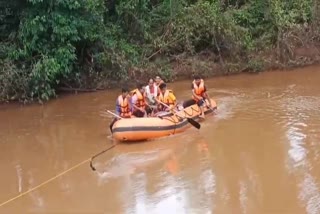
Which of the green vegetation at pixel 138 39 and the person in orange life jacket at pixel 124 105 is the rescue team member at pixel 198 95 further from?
the green vegetation at pixel 138 39

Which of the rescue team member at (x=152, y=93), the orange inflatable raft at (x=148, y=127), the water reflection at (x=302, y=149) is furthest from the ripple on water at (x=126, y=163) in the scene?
the water reflection at (x=302, y=149)

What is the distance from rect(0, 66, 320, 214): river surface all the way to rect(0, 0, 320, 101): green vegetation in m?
1.34

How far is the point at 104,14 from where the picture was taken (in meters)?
17.4

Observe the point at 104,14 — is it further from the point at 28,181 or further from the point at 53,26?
the point at 28,181

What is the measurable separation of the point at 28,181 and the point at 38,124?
4.01m

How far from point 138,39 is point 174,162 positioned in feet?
28.1

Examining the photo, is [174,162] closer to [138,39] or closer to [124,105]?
[124,105]

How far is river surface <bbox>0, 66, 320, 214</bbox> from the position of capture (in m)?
8.25

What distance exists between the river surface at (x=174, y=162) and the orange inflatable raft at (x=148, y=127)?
15 centimetres

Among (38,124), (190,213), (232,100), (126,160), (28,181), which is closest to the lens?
(190,213)

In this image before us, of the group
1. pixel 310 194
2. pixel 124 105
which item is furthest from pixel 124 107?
pixel 310 194

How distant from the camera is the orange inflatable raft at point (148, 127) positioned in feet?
35.5

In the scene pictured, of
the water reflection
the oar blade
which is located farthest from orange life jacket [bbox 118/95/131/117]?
the water reflection

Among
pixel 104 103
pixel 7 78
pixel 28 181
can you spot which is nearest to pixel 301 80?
pixel 104 103
